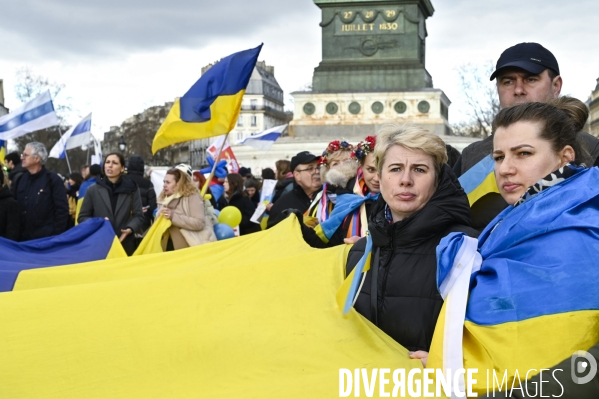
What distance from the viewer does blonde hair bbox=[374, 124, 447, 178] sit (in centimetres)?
382

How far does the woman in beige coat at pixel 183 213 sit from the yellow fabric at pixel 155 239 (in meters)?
0.07

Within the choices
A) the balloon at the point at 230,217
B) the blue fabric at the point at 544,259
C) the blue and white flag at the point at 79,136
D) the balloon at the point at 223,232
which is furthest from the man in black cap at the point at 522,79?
the blue and white flag at the point at 79,136

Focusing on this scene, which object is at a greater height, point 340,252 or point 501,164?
point 501,164

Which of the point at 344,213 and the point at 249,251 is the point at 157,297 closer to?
the point at 249,251

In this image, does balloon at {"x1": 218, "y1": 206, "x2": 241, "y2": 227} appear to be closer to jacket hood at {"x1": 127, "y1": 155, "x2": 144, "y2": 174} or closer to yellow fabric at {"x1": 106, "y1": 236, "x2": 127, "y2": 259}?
jacket hood at {"x1": 127, "y1": 155, "x2": 144, "y2": 174}

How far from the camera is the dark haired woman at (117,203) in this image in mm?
9398

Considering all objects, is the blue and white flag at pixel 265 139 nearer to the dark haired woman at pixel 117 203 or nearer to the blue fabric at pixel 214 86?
the blue fabric at pixel 214 86

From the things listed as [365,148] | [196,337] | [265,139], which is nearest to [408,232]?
[196,337]

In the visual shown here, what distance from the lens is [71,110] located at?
5769 cm

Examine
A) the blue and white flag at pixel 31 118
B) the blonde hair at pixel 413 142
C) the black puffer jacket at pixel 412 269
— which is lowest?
the black puffer jacket at pixel 412 269

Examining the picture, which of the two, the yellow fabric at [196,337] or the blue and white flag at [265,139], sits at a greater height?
the blue and white flag at [265,139]

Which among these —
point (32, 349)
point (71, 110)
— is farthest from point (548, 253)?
point (71, 110)

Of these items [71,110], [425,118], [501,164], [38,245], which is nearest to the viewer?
[501,164]

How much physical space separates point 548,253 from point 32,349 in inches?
91.5
